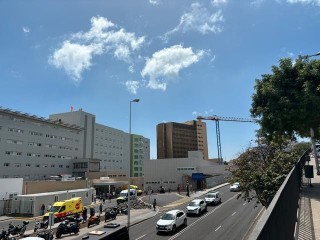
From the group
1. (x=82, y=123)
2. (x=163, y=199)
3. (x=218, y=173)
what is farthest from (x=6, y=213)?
(x=82, y=123)

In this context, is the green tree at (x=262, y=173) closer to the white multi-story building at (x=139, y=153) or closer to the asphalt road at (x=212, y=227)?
the asphalt road at (x=212, y=227)

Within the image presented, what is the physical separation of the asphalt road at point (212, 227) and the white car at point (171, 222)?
0.50 meters

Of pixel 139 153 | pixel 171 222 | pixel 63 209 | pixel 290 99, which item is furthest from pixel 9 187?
pixel 139 153

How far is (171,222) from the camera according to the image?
2748 centimetres

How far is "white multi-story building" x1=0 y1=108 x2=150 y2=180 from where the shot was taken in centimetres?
7312

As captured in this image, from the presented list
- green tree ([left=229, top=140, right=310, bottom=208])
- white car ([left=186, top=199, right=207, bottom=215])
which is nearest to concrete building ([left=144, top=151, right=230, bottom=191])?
white car ([left=186, top=199, right=207, bottom=215])

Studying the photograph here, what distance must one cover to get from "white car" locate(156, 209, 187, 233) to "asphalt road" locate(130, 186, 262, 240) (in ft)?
1.63

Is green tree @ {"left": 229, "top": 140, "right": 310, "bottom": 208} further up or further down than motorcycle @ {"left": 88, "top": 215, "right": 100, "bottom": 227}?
further up

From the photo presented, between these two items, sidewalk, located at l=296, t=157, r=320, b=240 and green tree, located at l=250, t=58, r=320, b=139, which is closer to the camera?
sidewalk, located at l=296, t=157, r=320, b=240

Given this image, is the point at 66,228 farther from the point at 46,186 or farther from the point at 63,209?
the point at 46,186

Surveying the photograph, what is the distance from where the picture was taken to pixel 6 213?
144ft

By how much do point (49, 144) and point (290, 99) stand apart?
7980 centimetres

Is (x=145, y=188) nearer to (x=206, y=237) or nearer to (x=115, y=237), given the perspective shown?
(x=206, y=237)

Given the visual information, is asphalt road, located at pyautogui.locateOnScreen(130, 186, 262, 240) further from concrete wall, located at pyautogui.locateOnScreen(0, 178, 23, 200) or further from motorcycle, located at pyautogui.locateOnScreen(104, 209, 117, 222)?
concrete wall, located at pyautogui.locateOnScreen(0, 178, 23, 200)
